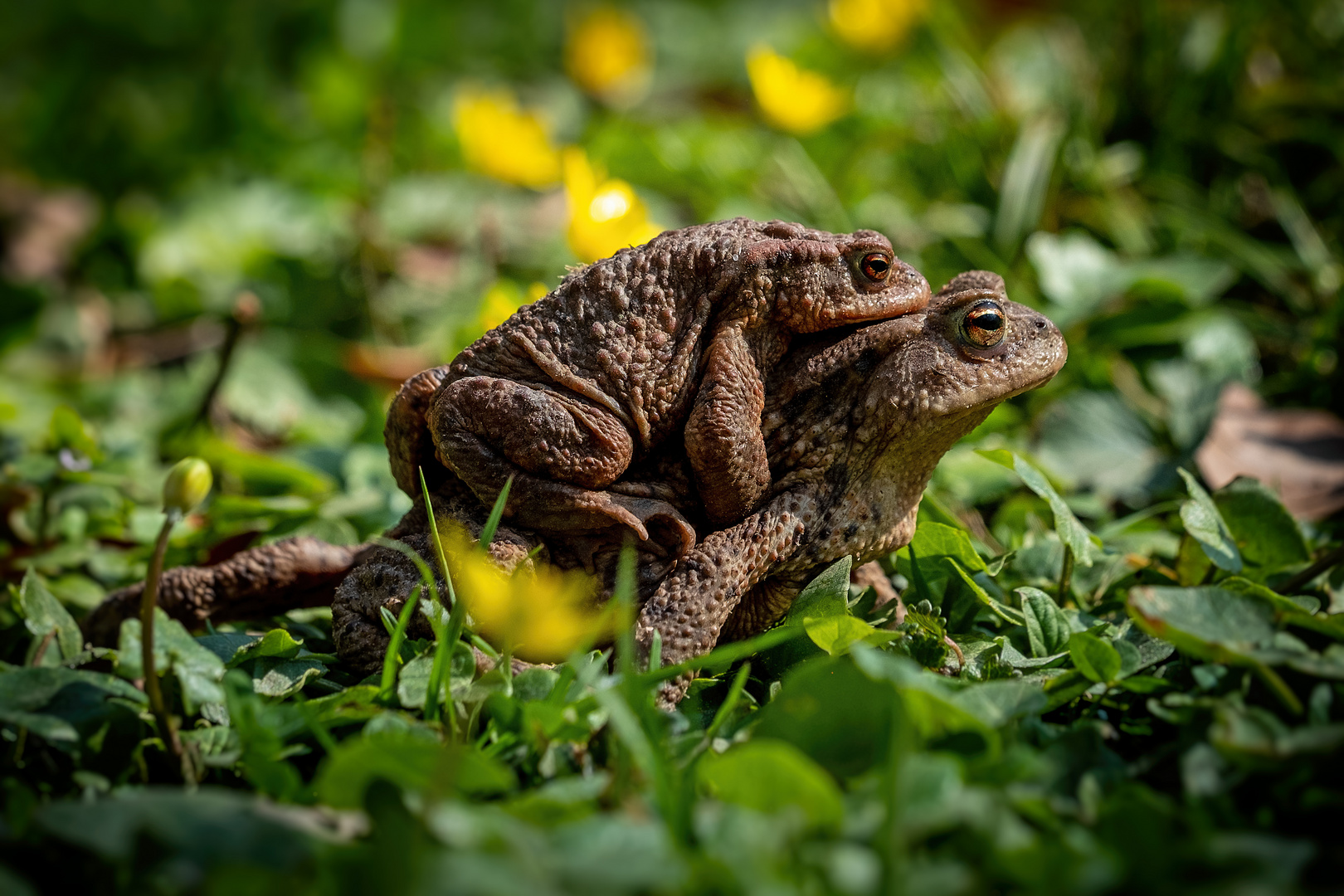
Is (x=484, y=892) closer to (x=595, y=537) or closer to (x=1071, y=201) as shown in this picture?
(x=595, y=537)

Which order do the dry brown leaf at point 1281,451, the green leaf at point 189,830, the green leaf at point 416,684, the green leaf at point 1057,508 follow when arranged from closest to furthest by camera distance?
the green leaf at point 189,830
the green leaf at point 416,684
the green leaf at point 1057,508
the dry brown leaf at point 1281,451

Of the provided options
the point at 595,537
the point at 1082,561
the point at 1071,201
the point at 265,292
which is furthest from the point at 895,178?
the point at 595,537

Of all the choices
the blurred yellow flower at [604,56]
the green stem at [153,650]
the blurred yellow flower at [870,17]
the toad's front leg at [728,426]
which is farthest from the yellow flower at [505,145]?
the green stem at [153,650]

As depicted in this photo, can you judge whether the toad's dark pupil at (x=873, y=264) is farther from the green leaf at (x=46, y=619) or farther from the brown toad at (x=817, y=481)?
the green leaf at (x=46, y=619)

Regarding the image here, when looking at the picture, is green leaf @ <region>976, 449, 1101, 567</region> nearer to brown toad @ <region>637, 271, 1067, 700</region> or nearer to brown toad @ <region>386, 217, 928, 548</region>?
brown toad @ <region>637, 271, 1067, 700</region>

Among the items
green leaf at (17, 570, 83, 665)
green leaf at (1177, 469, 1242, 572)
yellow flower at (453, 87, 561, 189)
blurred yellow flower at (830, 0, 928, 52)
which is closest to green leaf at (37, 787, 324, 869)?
green leaf at (17, 570, 83, 665)
